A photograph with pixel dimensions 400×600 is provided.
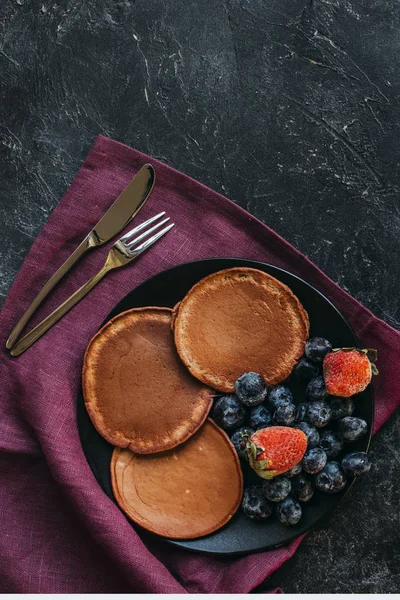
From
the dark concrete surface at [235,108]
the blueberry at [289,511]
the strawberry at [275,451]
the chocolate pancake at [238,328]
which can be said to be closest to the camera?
the strawberry at [275,451]

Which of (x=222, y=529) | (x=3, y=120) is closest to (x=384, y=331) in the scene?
(x=222, y=529)

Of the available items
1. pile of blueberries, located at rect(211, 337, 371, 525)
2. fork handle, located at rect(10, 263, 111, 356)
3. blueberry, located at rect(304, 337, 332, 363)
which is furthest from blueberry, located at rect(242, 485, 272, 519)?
fork handle, located at rect(10, 263, 111, 356)

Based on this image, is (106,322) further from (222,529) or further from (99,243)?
(222,529)

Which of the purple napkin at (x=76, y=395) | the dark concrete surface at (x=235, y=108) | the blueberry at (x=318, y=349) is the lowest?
the purple napkin at (x=76, y=395)

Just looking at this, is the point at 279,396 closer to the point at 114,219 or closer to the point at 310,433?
the point at 310,433

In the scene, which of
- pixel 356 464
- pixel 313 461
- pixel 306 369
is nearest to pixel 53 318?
pixel 306 369

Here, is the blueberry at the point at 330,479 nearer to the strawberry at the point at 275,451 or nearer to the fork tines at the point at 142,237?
the strawberry at the point at 275,451

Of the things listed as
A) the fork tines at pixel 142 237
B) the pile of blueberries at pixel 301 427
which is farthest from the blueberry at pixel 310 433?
the fork tines at pixel 142 237

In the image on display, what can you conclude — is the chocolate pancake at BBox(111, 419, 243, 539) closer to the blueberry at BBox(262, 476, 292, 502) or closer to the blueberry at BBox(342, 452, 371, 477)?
A: the blueberry at BBox(262, 476, 292, 502)
